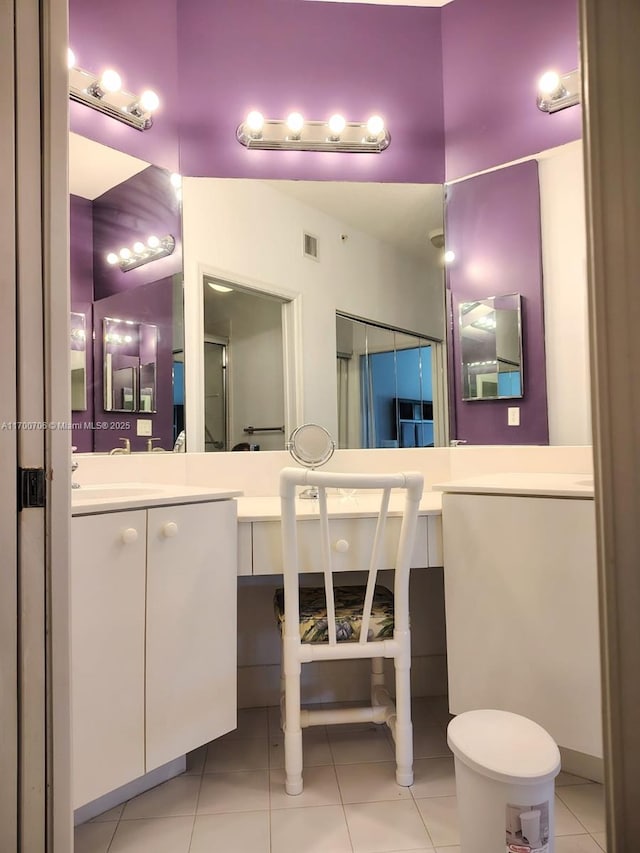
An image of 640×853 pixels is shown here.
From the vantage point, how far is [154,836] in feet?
4.26

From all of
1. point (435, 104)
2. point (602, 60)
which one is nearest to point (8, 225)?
point (602, 60)

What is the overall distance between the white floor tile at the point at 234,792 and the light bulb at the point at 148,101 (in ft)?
7.33

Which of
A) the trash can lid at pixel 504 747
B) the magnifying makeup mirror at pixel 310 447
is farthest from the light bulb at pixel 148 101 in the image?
the trash can lid at pixel 504 747

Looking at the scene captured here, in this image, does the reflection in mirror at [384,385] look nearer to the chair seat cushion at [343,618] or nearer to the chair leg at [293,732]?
the chair seat cushion at [343,618]

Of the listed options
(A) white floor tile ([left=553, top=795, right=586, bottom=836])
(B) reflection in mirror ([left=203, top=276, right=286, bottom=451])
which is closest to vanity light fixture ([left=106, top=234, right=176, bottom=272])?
(B) reflection in mirror ([left=203, top=276, right=286, bottom=451])

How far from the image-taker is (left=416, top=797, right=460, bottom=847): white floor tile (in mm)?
1283

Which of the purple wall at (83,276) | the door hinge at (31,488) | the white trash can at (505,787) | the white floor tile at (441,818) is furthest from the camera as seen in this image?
the purple wall at (83,276)

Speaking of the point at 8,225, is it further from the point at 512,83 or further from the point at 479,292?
the point at 512,83

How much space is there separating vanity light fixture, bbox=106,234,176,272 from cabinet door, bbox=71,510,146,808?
1009 mm

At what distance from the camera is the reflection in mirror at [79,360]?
1.76 meters

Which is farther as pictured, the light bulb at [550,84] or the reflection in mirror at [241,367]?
the reflection in mirror at [241,367]

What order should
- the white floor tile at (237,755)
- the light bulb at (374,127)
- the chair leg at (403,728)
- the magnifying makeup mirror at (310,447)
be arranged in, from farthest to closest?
the light bulb at (374,127) → the magnifying makeup mirror at (310,447) → the white floor tile at (237,755) → the chair leg at (403,728)

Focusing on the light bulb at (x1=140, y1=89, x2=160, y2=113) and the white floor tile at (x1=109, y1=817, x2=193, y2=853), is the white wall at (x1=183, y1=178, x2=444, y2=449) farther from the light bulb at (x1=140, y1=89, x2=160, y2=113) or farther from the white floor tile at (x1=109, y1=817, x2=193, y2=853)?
the white floor tile at (x1=109, y1=817, x2=193, y2=853)

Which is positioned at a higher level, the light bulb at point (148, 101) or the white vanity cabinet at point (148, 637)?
the light bulb at point (148, 101)
